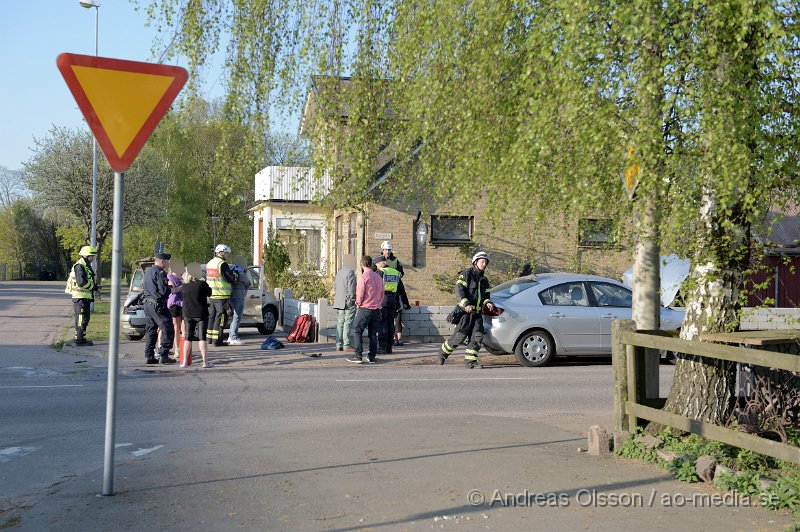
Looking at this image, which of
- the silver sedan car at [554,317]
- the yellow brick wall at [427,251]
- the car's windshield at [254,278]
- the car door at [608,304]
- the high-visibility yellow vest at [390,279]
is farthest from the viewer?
the yellow brick wall at [427,251]

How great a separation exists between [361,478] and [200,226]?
4275 centimetres

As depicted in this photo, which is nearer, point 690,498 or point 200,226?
point 690,498

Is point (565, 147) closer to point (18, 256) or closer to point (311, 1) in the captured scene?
point (311, 1)

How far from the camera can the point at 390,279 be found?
59.4ft

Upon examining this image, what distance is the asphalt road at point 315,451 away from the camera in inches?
227

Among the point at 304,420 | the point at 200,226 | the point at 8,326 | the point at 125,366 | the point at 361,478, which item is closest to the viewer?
the point at 361,478

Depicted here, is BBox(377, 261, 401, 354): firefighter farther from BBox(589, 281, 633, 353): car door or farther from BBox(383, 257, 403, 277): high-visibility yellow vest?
BBox(589, 281, 633, 353): car door

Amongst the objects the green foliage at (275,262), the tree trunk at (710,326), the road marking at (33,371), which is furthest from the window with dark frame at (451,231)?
the tree trunk at (710,326)

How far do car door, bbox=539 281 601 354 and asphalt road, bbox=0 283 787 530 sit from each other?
42.4 inches

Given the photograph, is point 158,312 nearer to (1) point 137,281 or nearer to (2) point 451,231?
(1) point 137,281

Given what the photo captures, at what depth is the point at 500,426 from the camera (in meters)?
9.13

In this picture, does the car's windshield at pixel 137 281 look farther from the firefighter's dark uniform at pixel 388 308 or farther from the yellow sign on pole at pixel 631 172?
the yellow sign on pole at pixel 631 172

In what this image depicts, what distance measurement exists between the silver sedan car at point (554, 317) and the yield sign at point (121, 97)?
1067 centimetres

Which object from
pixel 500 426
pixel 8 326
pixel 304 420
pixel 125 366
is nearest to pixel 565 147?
pixel 500 426
